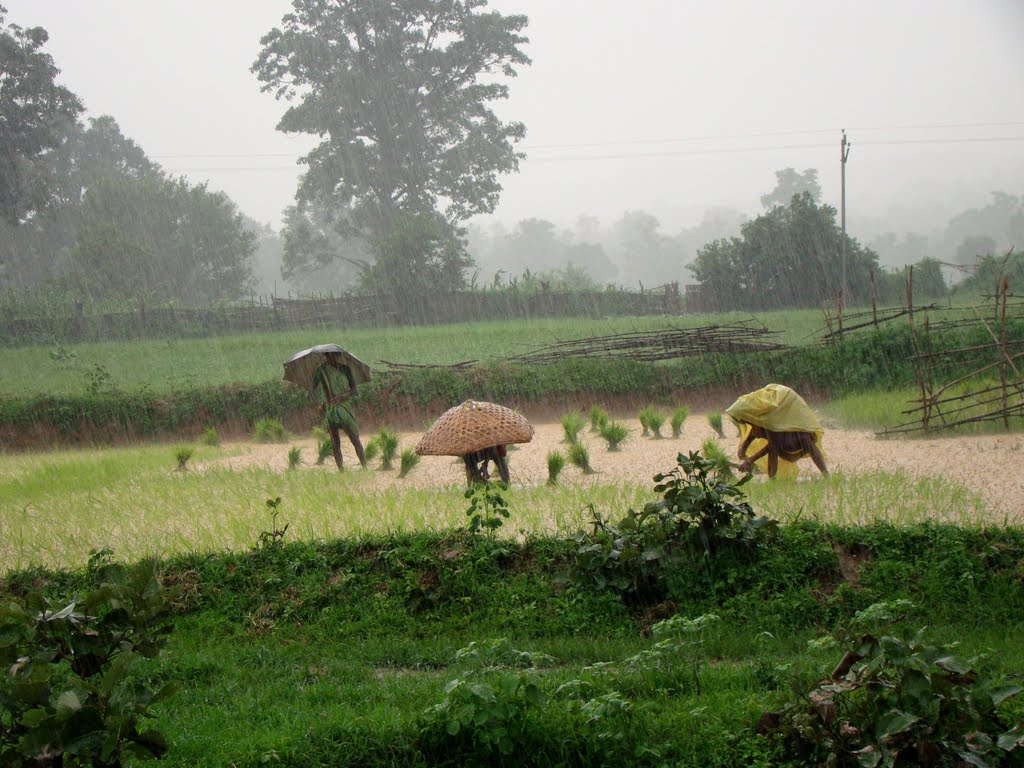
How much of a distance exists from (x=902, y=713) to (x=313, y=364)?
6.71m

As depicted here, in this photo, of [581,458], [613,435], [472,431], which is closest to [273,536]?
[472,431]

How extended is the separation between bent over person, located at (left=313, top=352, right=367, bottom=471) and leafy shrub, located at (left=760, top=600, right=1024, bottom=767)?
5.94 metres

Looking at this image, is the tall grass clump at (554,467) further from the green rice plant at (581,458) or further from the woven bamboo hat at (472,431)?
the green rice plant at (581,458)

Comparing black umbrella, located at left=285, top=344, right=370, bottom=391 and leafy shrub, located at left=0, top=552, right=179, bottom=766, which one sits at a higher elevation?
black umbrella, located at left=285, top=344, right=370, bottom=391

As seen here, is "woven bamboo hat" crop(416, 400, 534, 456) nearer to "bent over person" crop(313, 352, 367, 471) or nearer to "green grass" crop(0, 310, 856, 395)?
"bent over person" crop(313, 352, 367, 471)

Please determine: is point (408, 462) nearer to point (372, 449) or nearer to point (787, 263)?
point (372, 449)

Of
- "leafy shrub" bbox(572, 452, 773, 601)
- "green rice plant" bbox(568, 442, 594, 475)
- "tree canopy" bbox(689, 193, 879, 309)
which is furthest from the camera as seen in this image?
"tree canopy" bbox(689, 193, 879, 309)

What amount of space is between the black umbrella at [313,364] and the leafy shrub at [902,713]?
6.08 m

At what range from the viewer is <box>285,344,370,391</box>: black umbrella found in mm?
7902

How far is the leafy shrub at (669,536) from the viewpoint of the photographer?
4.13m

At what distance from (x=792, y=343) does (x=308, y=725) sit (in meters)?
11.1

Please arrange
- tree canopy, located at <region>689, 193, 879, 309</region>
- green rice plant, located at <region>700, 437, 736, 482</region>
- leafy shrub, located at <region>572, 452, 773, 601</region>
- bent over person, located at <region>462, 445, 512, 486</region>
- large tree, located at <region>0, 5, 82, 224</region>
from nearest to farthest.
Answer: leafy shrub, located at <region>572, 452, 773, 601</region> → green rice plant, located at <region>700, 437, 736, 482</region> → bent over person, located at <region>462, 445, 512, 486</region> → large tree, located at <region>0, 5, 82, 224</region> → tree canopy, located at <region>689, 193, 879, 309</region>

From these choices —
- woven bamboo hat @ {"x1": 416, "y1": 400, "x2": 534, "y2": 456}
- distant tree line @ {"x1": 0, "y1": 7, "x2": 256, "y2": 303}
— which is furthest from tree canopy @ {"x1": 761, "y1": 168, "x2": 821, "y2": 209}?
woven bamboo hat @ {"x1": 416, "y1": 400, "x2": 534, "y2": 456}

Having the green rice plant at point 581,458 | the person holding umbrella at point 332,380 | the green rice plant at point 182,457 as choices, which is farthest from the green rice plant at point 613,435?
the green rice plant at point 182,457
